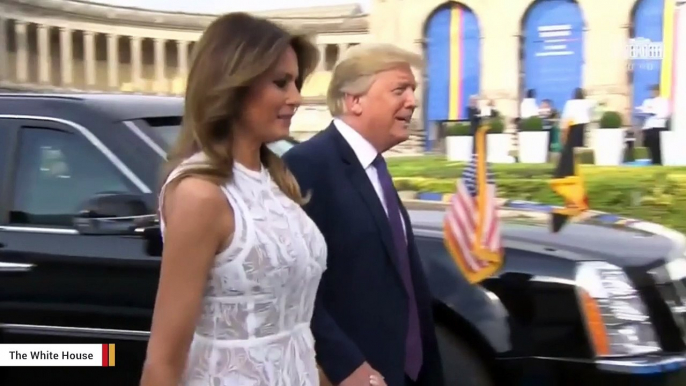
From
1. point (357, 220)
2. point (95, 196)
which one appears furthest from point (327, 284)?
point (95, 196)

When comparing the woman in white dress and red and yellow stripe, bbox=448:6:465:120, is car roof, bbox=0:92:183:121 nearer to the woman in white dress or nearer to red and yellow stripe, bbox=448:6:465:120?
the woman in white dress

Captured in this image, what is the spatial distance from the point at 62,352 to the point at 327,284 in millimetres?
1637

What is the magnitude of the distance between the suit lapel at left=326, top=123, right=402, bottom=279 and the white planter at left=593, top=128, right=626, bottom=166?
16.1m

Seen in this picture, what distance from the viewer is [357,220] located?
2.81 metres

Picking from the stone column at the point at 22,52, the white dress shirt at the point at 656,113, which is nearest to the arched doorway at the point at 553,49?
the white dress shirt at the point at 656,113

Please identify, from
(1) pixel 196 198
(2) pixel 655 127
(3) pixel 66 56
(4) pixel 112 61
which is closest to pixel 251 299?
(1) pixel 196 198

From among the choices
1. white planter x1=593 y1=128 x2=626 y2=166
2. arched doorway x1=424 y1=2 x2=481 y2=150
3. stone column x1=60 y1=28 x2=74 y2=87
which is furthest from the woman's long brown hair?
stone column x1=60 y1=28 x2=74 y2=87

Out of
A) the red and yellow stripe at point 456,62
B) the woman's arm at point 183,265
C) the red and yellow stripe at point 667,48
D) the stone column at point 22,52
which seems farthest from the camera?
the stone column at point 22,52

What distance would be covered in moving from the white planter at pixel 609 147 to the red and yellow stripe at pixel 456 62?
1375 cm

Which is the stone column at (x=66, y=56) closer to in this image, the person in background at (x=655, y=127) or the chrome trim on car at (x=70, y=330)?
the person in background at (x=655, y=127)

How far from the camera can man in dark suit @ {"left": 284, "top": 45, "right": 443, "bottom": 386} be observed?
2.82 m

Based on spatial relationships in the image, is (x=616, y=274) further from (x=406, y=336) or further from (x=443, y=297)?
(x=406, y=336)

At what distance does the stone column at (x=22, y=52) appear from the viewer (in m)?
48.7

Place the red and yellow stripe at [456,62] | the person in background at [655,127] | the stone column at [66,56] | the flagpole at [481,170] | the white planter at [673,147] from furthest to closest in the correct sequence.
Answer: the stone column at [66,56] < the red and yellow stripe at [456,62] < the person in background at [655,127] < the white planter at [673,147] < the flagpole at [481,170]
